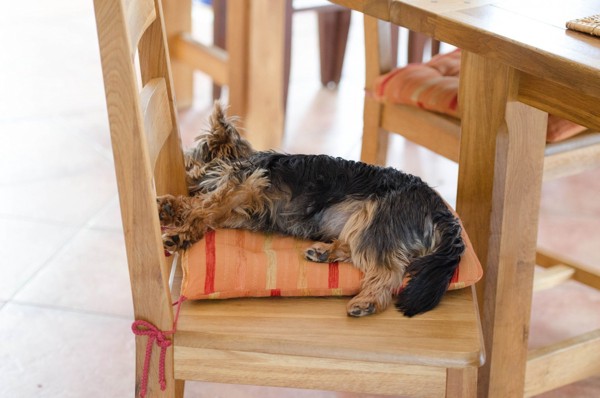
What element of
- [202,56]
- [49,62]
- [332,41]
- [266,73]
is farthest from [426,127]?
[49,62]

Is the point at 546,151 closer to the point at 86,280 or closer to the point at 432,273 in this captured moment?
the point at 432,273

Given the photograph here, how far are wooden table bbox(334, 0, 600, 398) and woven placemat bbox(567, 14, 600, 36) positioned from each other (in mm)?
11

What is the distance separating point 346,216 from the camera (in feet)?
4.81

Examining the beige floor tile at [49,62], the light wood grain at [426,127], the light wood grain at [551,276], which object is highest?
the light wood grain at [426,127]

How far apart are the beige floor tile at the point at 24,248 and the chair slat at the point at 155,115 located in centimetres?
113

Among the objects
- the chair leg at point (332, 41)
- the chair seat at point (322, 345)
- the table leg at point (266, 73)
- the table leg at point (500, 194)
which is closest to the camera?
the chair seat at point (322, 345)

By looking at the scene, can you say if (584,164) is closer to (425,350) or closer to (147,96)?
(425,350)

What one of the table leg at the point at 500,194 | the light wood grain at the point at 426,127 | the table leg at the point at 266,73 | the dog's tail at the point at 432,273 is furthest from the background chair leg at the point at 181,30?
the dog's tail at the point at 432,273

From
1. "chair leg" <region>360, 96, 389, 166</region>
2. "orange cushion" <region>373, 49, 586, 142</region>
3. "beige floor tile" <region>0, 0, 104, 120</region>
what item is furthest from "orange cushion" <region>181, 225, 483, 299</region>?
"beige floor tile" <region>0, 0, 104, 120</region>

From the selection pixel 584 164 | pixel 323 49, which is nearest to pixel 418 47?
pixel 323 49

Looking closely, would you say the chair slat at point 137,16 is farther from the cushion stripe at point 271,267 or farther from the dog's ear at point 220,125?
the cushion stripe at point 271,267

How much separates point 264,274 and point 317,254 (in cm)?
9

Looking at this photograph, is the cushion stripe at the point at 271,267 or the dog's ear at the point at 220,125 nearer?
the cushion stripe at the point at 271,267

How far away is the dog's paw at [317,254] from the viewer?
4.71ft
